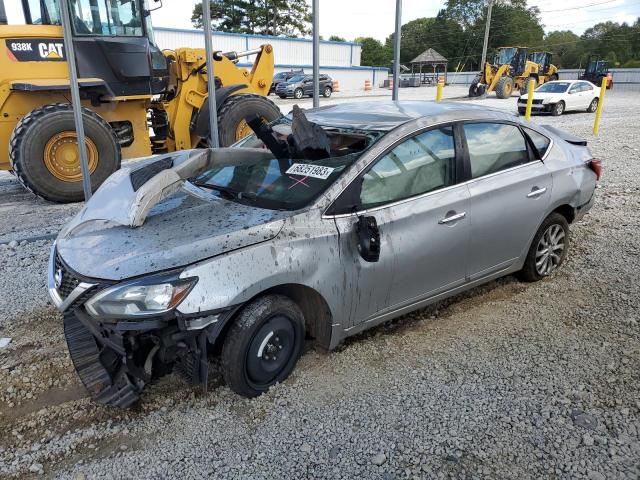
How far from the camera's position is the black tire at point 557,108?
1892 centimetres

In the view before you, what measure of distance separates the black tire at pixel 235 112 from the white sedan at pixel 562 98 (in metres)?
13.0

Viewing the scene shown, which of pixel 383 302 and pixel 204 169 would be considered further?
pixel 204 169

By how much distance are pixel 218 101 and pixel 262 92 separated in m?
1.80

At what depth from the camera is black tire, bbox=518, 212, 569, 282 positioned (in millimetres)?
4359

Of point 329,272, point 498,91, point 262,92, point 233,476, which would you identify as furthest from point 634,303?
point 498,91

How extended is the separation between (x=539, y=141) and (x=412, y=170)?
1550 mm

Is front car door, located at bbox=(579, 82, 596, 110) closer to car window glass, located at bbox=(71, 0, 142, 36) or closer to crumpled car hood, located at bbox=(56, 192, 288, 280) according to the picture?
car window glass, located at bbox=(71, 0, 142, 36)

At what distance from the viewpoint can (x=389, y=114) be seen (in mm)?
3822

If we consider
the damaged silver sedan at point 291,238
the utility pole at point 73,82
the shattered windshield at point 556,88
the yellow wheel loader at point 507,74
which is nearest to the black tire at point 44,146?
the utility pole at point 73,82

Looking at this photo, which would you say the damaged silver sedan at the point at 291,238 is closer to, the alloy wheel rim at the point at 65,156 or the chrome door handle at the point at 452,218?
the chrome door handle at the point at 452,218

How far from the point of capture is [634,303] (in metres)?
4.18

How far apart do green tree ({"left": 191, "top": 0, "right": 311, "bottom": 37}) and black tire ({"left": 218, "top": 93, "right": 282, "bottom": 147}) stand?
4944 centimetres

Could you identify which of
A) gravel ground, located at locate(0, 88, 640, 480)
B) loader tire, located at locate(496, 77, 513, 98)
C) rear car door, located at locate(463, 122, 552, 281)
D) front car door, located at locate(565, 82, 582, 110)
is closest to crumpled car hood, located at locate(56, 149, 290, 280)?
gravel ground, located at locate(0, 88, 640, 480)

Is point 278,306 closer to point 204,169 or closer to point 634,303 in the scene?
point 204,169
